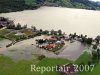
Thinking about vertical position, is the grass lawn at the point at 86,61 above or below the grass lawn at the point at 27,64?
below

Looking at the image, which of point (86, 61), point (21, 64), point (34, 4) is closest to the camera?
point (21, 64)

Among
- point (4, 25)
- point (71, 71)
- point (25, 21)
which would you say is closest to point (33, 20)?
point (25, 21)

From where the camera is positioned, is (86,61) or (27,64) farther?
(86,61)

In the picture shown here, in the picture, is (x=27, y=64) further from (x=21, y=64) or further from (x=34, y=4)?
(x=34, y=4)

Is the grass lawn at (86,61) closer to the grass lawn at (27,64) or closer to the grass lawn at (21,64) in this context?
the grass lawn at (27,64)

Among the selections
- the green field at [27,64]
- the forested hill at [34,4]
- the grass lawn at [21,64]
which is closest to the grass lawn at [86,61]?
the green field at [27,64]

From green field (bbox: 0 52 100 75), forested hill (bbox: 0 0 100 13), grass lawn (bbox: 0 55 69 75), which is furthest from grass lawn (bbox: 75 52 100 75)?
forested hill (bbox: 0 0 100 13)

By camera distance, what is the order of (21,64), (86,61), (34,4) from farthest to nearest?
(34,4)
(86,61)
(21,64)

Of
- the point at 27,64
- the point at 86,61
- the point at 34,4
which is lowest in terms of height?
the point at 86,61

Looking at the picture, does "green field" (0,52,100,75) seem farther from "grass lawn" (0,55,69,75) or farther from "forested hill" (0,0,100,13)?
"forested hill" (0,0,100,13)

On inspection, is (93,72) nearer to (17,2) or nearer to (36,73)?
(36,73)

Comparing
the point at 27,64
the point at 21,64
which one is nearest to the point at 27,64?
the point at 27,64
